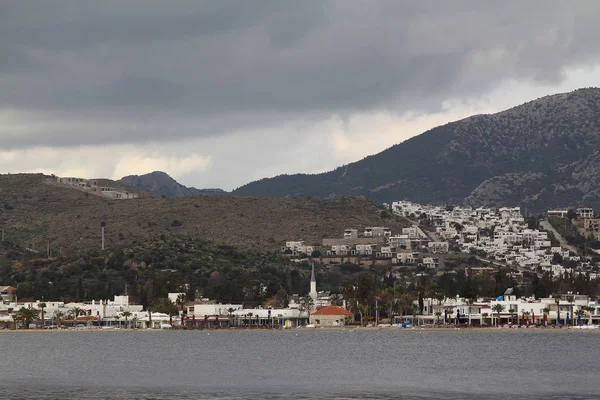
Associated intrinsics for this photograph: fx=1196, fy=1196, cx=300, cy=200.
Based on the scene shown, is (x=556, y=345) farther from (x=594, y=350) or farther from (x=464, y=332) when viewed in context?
(x=464, y=332)

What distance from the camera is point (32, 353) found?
141625mm

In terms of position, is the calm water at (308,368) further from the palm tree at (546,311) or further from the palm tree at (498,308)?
the palm tree at (546,311)

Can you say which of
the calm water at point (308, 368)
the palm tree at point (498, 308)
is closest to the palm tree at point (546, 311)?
the palm tree at point (498, 308)

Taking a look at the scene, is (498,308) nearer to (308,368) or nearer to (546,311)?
(546,311)

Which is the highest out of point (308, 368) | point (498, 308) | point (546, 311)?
point (498, 308)

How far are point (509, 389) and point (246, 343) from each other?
3233 inches

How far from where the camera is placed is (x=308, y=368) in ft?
353

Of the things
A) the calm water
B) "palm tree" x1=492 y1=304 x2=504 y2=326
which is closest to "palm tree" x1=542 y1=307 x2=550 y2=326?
"palm tree" x1=492 y1=304 x2=504 y2=326

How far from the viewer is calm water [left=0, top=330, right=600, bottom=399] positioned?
275ft

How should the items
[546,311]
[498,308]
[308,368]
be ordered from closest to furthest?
[308,368]
[498,308]
[546,311]

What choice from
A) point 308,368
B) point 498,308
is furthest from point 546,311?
point 308,368

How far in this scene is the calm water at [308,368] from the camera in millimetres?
83750

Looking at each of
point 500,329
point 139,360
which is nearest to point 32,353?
point 139,360

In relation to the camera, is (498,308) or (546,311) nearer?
(498,308)
